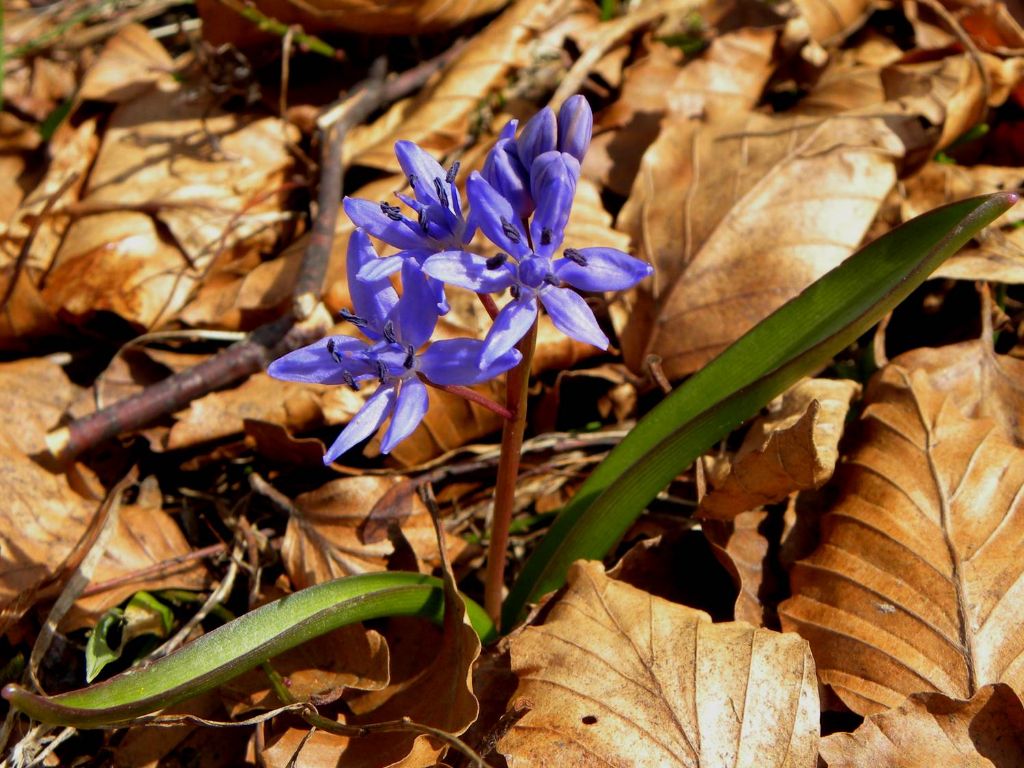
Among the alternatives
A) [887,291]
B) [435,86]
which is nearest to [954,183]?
[887,291]

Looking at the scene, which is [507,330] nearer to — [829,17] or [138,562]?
[138,562]

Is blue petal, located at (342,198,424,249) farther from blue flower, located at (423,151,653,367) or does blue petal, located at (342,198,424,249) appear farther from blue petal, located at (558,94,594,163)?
blue petal, located at (558,94,594,163)

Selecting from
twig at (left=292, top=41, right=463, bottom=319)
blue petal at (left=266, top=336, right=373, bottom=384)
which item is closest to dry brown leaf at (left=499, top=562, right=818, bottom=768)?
blue petal at (left=266, top=336, right=373, bottom=384)

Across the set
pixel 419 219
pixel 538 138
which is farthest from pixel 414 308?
pixel 538 138

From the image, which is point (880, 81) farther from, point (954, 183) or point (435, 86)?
point (435, 86)

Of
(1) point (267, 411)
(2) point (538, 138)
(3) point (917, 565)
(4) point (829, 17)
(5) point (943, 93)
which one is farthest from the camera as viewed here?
(4) point (829, 17)

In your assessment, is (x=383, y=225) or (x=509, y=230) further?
(x=383, y=225)

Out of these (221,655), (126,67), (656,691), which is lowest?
(656,691)
